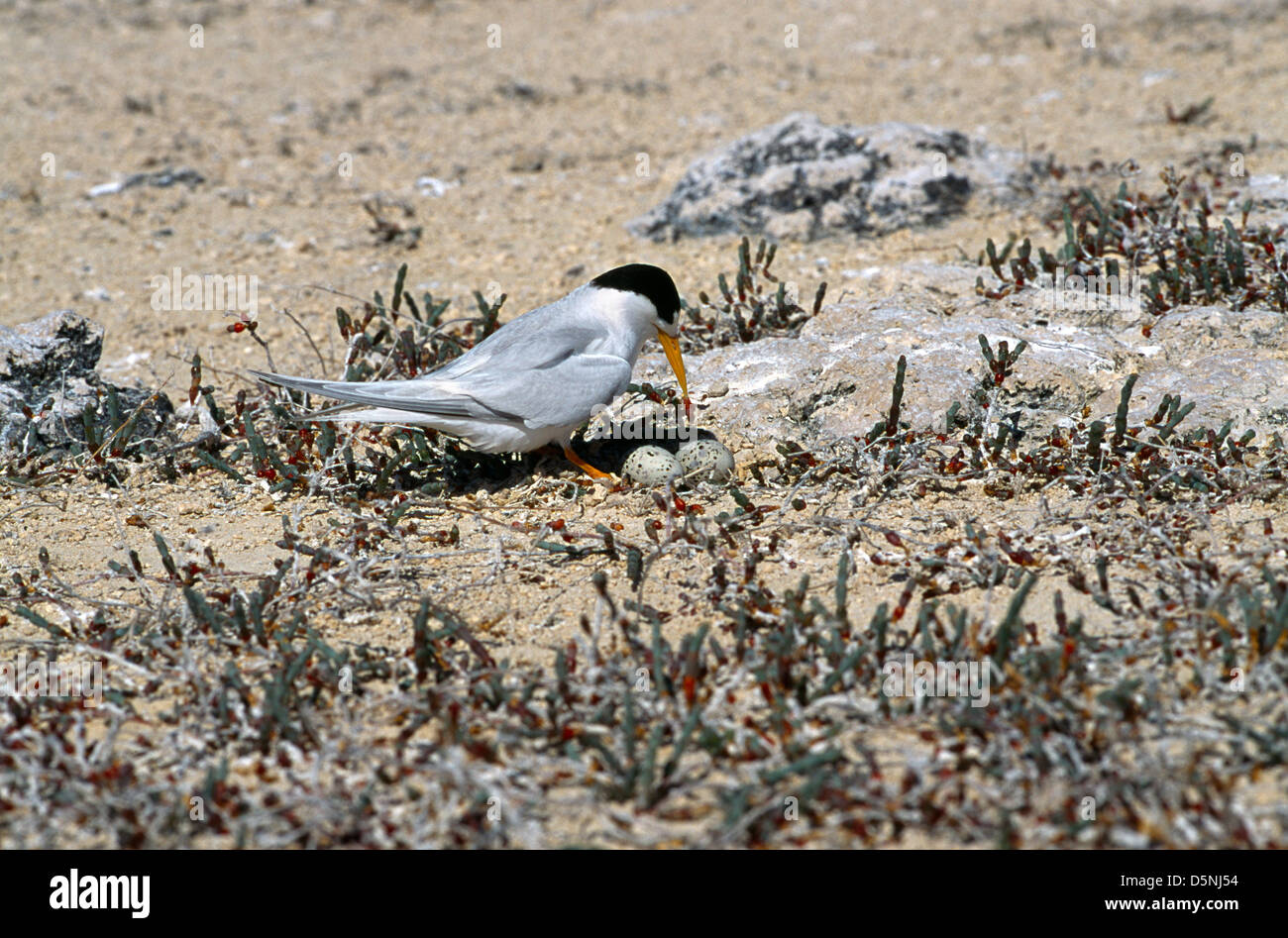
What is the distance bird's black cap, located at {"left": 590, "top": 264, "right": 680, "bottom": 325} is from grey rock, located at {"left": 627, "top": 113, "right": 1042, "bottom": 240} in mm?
2052

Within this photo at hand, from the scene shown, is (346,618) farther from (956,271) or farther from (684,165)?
(684,165)

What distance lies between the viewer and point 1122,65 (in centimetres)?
849

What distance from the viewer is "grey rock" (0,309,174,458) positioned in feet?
15.8

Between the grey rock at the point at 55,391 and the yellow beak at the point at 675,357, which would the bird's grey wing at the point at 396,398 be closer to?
the yellow beak at the point at 675,357

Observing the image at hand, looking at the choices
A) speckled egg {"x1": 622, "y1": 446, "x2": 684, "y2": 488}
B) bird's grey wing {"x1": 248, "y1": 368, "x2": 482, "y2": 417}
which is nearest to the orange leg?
speckled egg {"x1": 622, "y1": 446, "x2": 684, "y2": 488}

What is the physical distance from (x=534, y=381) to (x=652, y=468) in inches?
21.2

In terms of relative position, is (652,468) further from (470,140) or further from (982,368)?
(470,140)

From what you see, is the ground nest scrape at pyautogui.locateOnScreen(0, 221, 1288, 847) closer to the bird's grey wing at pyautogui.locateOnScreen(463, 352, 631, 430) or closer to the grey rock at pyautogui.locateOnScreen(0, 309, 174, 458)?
the grey rock at pyautogui.locateOnScreen(0, 309, 174, 458)

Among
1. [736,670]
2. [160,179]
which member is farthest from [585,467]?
[160,179]

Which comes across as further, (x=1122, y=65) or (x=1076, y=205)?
(x=1122, y=65)

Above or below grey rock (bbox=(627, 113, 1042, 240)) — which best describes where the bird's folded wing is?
below

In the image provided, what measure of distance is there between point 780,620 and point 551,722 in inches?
31.4

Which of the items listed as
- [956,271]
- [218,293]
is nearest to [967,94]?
[956,271]
